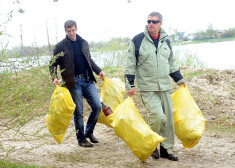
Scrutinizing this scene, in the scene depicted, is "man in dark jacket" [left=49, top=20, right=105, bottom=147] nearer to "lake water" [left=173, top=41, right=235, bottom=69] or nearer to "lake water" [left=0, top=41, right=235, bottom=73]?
"lake water" [left=0, top=41, right=235, bottom=73]

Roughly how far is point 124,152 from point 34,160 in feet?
4.15

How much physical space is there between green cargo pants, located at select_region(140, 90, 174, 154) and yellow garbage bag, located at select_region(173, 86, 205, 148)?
117mm

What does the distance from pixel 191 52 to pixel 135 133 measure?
25.0ft

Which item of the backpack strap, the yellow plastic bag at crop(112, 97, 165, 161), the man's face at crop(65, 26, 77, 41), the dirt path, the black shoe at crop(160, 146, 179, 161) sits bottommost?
the dirt path

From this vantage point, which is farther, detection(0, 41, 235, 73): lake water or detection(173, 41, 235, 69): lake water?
detection(173, 41, 235, 69): lake water

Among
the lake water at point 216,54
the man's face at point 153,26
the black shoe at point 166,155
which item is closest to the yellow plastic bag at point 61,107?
the black shoe at point 166,155

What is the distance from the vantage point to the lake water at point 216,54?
10327 mm

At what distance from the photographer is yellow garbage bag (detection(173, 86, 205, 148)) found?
409 centimetres

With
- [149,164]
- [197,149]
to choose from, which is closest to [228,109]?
[197,149]

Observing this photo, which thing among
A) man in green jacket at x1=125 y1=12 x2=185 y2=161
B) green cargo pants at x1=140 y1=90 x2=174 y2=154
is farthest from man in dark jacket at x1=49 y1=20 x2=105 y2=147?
green cargo pants at x1=140 y1=90 x2=174 y2=154

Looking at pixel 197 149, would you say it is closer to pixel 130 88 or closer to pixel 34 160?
pixel 130 88

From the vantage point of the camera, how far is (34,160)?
4.37m

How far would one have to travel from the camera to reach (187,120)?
4.20 m

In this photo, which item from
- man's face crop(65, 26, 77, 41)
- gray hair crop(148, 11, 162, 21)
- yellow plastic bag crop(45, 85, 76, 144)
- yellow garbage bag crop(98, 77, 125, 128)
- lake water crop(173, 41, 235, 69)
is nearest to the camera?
gray hair crop(148, 11, 162, 21)
